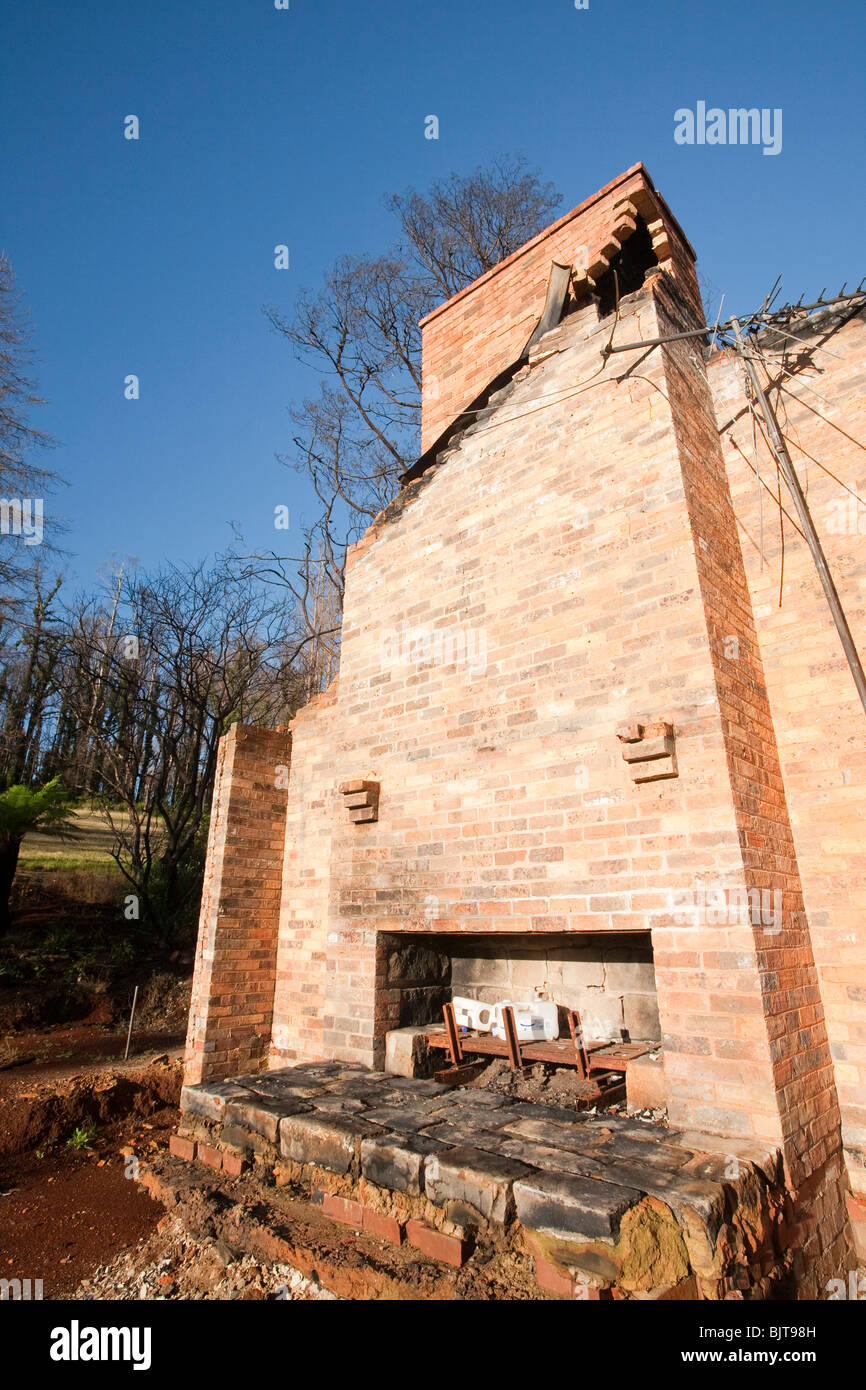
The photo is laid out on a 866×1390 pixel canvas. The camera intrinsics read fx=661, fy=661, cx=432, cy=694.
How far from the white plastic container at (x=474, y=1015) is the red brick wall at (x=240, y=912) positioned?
272 cm

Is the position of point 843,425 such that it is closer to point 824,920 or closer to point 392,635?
point 824,920

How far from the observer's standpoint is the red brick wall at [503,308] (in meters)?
7.33

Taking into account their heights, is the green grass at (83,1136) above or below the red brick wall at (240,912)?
below

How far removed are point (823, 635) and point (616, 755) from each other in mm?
1805

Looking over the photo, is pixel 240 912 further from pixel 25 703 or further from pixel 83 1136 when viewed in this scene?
pixel 25 703

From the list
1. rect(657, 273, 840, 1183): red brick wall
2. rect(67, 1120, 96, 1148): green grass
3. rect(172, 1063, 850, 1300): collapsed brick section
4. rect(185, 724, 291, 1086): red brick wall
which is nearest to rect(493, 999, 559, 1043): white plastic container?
rect(172, 1063, 850, 1300): collapsed brick section

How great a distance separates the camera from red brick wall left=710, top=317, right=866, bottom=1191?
4.18 meters

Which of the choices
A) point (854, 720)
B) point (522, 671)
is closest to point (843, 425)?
point (854, 720)

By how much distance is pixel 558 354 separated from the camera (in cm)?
597

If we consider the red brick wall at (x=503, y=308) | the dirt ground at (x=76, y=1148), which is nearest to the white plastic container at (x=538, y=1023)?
the dirt ground at (x=76, y=1148)

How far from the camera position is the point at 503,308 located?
8.39 metres

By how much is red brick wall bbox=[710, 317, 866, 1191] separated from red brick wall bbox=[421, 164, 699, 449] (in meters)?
2.28

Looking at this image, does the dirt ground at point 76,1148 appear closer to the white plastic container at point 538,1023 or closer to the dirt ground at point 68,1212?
the dirt ground at point 68,1212

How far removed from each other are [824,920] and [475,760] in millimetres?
2588
